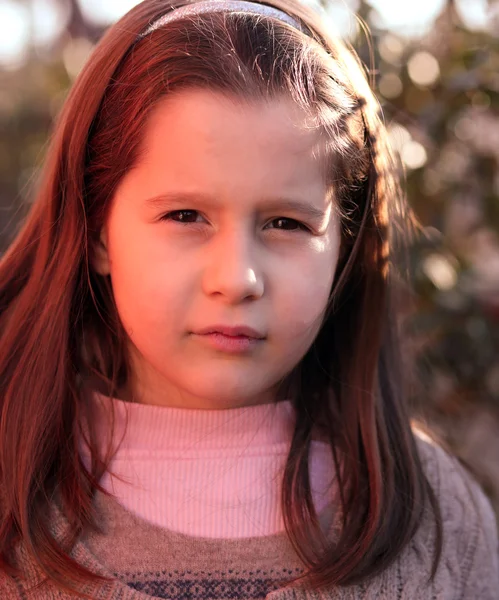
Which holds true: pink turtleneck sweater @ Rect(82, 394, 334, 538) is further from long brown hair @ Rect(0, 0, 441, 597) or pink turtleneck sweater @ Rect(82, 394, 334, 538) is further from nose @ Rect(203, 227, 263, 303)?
nose @ Rect(203, 227, 263, 303)

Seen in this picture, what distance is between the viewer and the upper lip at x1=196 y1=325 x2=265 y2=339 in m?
1.47

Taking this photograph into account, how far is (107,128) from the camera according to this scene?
62.2 inches

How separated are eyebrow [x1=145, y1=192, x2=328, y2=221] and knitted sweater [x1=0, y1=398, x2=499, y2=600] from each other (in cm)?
42

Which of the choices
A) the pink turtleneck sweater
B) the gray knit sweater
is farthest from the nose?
the gray knit sweater

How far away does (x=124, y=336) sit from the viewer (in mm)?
1753

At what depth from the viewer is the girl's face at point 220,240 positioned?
4.68 feet

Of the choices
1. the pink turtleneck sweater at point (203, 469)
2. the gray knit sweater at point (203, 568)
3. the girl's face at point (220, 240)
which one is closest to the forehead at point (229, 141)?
the girl's face at point (220, 240)

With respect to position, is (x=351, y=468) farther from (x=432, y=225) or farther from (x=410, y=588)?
(x=432, y=225)

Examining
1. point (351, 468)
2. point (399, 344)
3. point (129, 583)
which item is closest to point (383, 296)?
point (399, 344)

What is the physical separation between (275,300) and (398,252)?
52 cm

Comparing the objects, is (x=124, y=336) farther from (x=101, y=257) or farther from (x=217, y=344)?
(x=217, y=344)

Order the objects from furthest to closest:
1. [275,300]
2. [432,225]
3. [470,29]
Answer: [432,225] → [470,29] → [275,300]

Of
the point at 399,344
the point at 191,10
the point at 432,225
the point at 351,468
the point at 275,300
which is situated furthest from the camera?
the point at 432,225

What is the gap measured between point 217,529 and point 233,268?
1.67ft
